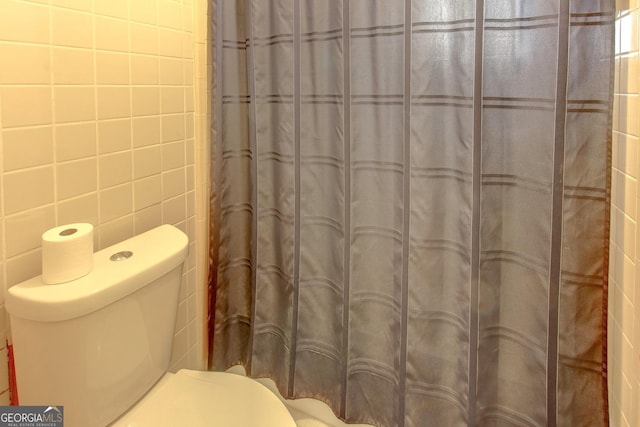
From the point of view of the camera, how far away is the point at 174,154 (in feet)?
4.84

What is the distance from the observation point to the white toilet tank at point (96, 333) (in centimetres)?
93

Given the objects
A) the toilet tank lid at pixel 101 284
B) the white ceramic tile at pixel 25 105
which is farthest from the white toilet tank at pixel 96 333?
the white ceramic tile at pixel 25 105

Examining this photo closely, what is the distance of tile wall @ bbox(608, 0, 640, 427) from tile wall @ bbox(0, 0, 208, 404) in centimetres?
123

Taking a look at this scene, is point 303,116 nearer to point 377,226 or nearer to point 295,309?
point 377,226

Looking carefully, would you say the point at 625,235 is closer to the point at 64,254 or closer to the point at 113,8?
the point at 64,254

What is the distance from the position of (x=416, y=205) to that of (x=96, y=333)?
2.86 feet

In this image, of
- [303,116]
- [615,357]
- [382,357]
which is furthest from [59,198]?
[615,357]

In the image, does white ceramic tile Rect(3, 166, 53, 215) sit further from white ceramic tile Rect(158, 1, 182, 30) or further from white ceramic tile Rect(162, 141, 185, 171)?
white ceramic tile Rect(158, 1, 182, 30)

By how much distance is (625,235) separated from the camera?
38.5 inches

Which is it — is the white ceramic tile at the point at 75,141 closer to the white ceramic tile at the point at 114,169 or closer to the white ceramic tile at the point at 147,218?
the white ceramic tile at the point at 114,169

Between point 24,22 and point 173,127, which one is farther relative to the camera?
point 173,127

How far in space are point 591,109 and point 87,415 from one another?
4.45ft

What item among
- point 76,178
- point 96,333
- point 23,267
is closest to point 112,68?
point 76,178

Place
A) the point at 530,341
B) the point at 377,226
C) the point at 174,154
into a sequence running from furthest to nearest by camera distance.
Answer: the point at 174,154 → the point at 377,226 → the point at 530,341
